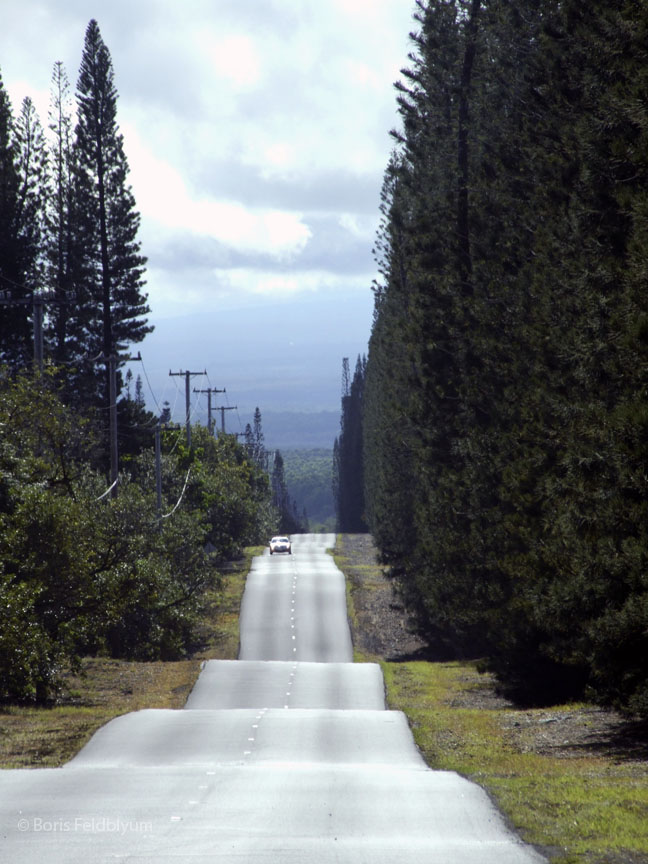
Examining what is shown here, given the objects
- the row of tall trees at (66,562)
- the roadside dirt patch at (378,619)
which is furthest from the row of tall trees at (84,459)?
the roadside dirt patch at (378,619)

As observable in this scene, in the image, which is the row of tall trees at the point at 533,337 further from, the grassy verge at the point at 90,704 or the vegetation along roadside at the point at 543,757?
the grassy verge at the point at 90,704

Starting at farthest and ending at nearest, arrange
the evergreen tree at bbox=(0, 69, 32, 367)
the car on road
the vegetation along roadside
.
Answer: the car on road → the evergreen tree at bbox=(0, 69, 32, 367) → the vegetation along roadside

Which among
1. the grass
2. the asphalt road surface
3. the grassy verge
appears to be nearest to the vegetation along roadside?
the grass

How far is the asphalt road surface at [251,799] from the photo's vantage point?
8367 millimetres

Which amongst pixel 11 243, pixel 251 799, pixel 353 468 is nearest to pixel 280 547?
pixel 11 243

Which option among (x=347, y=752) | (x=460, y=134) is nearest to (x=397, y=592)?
(x=460, y=134)

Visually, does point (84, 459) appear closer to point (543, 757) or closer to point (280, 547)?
point (543, 757)

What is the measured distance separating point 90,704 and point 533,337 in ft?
41.3

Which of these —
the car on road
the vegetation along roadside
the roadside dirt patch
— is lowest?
the roadside dirt patch

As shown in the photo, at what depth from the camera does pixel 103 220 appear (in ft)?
174

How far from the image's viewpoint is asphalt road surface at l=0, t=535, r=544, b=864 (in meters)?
8.37

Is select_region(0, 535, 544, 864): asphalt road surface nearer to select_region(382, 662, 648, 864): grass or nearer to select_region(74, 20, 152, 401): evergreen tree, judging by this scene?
select_region(382, 662, 648, 864): grass

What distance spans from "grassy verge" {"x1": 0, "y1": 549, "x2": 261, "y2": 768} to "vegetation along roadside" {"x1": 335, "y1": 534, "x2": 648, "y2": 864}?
5518 millimetres

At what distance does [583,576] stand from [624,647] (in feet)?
3.58
